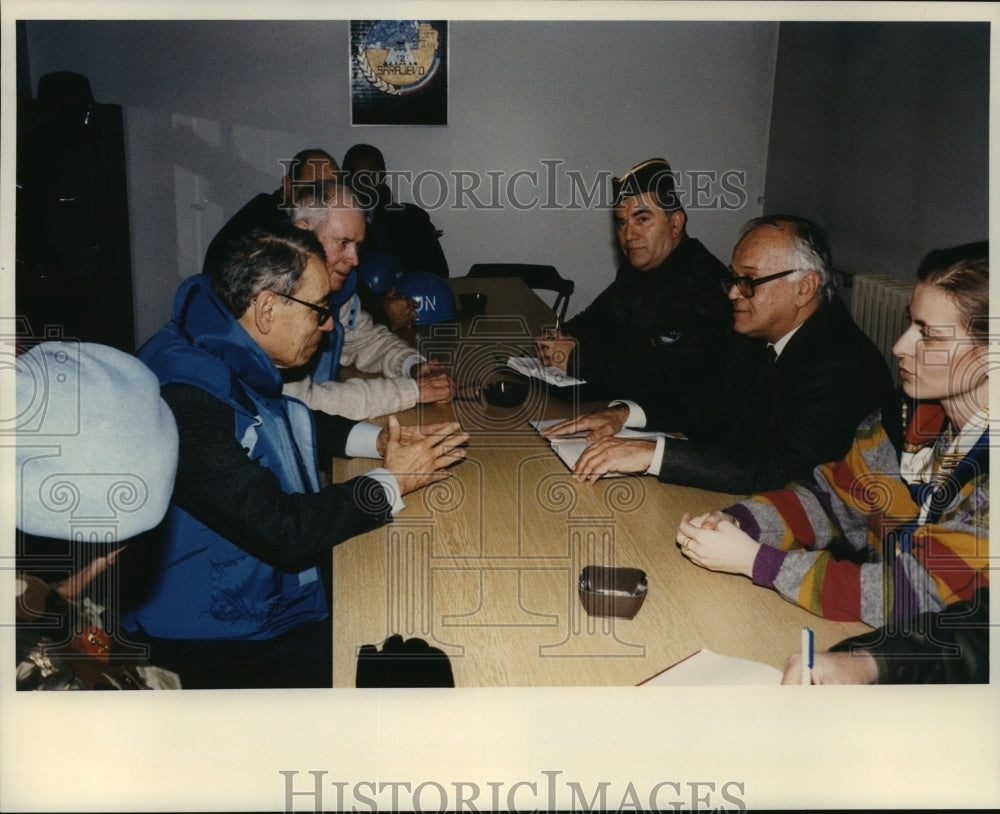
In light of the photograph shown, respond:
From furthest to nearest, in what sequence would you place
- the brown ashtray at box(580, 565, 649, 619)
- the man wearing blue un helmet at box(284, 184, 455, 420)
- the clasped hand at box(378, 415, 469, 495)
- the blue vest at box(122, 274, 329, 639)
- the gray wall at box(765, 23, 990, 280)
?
1. the gray wall at box(765, 23, 990, 280)
2. the man wearing blue un helmet at box(284, 184, 455, 420)
3. the clasped hand at box(378, 415, 469, 495)
4. the blue vest at box(122, 274, 329, 639)
5. the brown ashtray at box(580, 565, 649, 619)

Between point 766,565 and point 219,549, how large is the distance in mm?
1085

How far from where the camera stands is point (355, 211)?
2.76 metres

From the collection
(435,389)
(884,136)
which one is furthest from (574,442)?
(884,136)

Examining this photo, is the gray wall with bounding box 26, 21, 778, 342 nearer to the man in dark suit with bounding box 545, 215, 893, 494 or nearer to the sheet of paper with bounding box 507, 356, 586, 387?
the sheet of paper with bounding box 507, 356, 586, 387

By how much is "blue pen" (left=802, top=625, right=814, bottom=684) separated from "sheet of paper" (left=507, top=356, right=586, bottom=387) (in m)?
1.44

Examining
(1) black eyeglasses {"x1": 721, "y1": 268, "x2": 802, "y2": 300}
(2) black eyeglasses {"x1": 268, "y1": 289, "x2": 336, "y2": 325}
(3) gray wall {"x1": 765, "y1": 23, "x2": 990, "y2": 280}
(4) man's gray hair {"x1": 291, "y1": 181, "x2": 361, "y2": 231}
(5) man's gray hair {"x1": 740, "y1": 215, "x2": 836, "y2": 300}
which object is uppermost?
(3) gray wall {"x1": 765, "y1": 23, "x2": 990, "y2": 280}

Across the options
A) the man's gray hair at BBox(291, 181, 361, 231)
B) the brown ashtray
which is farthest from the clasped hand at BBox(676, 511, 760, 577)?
the man's gray hair at BBox(291, 181, 361, 231)

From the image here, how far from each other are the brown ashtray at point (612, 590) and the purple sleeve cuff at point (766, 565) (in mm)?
212

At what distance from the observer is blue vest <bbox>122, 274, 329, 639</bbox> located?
6.17 feet

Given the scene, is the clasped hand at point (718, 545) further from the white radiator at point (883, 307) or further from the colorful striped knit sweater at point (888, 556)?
the white radiator at point (883, 307)

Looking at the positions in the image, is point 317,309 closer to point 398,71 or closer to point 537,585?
point 537,585

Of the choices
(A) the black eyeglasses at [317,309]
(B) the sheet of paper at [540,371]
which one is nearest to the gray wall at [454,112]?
(B) the sheet of paper at [540,371]

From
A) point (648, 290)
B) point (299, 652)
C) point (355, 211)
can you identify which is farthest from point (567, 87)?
point (299, 652)

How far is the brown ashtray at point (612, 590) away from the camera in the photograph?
1.51 m
